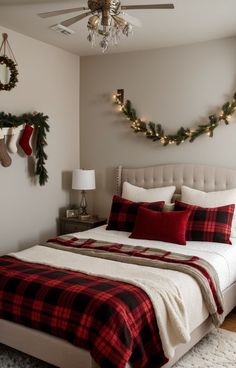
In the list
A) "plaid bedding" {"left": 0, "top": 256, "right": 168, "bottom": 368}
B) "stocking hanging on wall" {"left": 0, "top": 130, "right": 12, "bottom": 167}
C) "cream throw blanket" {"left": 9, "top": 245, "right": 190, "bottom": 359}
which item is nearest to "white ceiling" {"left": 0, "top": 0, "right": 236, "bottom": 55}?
"stocking hanging on wall" {"left": 0, "top": 130, "right": 12, "bottom": 167}

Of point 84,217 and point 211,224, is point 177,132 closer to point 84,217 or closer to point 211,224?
point 211,224

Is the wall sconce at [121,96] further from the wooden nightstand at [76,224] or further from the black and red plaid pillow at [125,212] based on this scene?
the wooden nightstand at [76,224]

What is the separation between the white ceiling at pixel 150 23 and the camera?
10.4ft

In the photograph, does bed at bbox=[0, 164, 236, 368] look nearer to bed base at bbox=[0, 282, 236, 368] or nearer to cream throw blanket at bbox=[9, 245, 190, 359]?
bed base at bbox=[0, 282, 236, 368]

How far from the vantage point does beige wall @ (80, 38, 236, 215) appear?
4.07 m

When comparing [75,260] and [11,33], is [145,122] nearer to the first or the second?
[11,33]

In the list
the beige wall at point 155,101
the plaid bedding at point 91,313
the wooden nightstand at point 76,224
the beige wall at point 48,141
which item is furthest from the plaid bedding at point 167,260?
the beige wall at point 155,101

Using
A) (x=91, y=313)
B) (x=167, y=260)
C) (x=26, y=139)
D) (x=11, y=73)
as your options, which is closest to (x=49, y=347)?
(x=91, y=313)

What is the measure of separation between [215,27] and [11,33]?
2023 mm

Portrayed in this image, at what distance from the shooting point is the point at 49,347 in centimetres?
228

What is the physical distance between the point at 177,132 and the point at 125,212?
1119 millimetres

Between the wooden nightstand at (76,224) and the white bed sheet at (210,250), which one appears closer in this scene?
the white bed sheet at (210,250)

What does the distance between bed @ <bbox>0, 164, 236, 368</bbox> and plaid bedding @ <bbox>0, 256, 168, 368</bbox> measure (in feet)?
0.20

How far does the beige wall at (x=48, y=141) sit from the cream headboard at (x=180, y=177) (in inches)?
30.4
